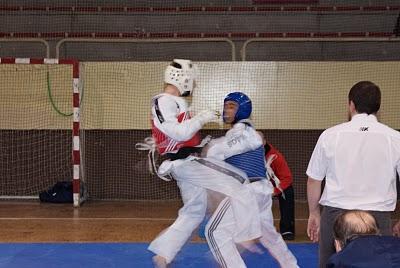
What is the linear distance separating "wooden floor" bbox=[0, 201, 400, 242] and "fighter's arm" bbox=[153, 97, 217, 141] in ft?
8.77

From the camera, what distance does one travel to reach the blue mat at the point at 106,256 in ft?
18.9

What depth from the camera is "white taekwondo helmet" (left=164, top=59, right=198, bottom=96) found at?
4.85 meters

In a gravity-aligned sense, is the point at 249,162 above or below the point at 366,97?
below

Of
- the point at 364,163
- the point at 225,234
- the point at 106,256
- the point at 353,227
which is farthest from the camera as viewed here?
the point at 106,256

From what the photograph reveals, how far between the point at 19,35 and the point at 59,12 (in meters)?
0.97

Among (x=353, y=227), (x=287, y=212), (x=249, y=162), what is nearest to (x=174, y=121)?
(x=249, y=162)

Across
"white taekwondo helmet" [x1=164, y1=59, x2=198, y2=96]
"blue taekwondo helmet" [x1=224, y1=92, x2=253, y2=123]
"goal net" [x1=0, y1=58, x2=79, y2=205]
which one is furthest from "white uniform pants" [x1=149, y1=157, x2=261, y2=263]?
"goal net" [x1=0, y1=58, x2=79, y2=205]

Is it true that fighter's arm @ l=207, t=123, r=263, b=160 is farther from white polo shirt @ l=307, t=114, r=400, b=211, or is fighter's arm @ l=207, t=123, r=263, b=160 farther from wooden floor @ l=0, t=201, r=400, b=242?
wooden floor @ l=0, t=201, r=400, b=242

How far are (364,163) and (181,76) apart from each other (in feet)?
6.44

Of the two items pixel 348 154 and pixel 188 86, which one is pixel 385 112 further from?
pixel 348 154

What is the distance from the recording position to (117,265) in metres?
5.71

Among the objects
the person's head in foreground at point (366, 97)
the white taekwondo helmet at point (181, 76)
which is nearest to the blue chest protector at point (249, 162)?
the white taekwondo helmet at point (181, 76)

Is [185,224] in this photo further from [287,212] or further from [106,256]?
[287,212]

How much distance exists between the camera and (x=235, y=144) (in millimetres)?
4664
